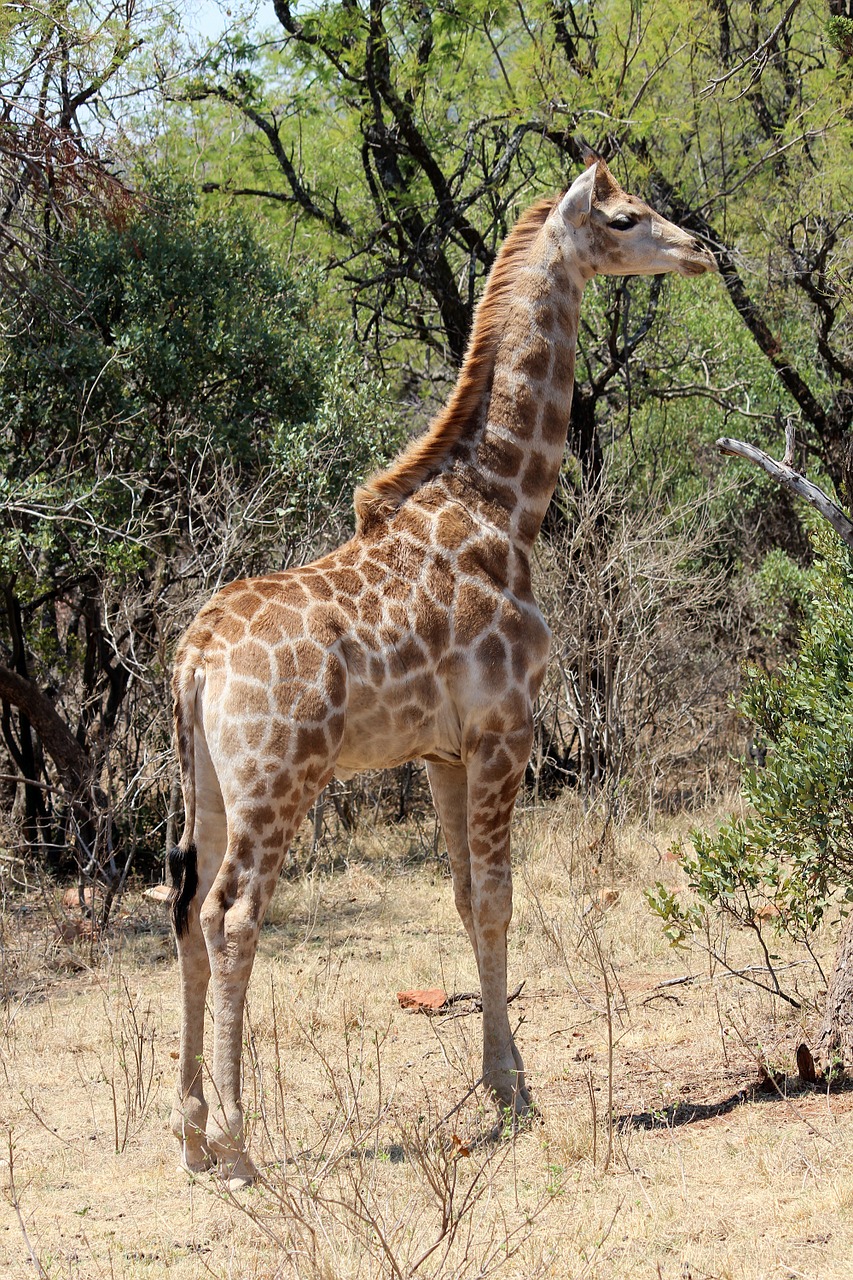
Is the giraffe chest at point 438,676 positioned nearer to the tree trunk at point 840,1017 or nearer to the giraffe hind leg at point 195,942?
the giraffe hind leg at point 195,942

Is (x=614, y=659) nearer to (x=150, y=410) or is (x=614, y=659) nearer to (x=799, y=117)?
(x=150, y=410)

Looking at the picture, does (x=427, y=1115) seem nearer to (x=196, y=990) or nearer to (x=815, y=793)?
(x=196, y=990)

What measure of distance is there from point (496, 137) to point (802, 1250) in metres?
11.3

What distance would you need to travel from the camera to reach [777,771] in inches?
221

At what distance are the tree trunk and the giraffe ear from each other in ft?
11.8

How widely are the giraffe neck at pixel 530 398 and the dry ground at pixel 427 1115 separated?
2.19 meters

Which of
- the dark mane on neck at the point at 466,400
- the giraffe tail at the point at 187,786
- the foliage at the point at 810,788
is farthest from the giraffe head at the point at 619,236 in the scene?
the giraffe tail at the point at 187,786

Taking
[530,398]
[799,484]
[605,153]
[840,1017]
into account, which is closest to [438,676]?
[530,398]

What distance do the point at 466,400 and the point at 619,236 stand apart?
1.14m

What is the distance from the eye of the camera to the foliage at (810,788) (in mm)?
5430

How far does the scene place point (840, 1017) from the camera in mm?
5484

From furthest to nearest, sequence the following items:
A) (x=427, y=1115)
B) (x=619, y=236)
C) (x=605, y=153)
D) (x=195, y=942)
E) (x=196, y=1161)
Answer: (x=605, y=153) < (x=619, y=236) < (x=427, y=1115) < (x=195, y=942) < (x=196, y=1161)

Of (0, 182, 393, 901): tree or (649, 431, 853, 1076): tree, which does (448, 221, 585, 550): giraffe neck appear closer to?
(649, 431, 853, 1076): tree

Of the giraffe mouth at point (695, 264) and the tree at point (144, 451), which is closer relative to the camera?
the giraffe mouth at point (695, 264)
